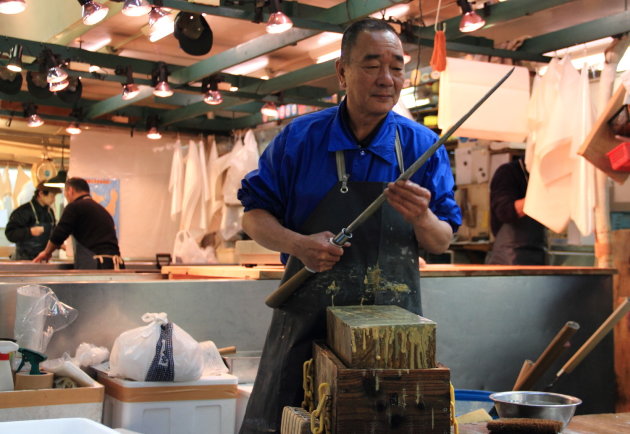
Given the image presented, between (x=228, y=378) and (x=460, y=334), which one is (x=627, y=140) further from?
(x=228, y=378)

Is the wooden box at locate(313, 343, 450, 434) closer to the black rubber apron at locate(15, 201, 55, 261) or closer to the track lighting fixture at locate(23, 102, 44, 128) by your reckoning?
the track lighting fixture at locate(23, 102, 44, 128)

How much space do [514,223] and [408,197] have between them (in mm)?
4229

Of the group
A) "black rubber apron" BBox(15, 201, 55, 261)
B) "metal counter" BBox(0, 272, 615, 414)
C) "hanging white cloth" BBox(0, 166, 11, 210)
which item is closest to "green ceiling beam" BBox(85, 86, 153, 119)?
"black rubber apron" BBox(15, 201, 55, 261)

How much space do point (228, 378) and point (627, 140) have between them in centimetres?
264

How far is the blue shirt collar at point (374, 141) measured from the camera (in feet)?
7.12

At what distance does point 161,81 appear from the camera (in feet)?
21.7

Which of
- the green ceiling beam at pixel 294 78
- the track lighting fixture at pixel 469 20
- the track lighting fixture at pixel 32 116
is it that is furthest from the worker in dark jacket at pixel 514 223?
the track lighting fixture at pixel 32 116

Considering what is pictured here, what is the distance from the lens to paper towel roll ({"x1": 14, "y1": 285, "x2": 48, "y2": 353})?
3.09 m

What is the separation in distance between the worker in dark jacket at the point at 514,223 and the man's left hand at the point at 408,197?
4000mm

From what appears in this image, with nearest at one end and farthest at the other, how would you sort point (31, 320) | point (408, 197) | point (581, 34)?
point (408, 197) < point (31, 320) < point (581, 34)

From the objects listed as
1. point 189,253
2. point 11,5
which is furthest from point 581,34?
point 189,253

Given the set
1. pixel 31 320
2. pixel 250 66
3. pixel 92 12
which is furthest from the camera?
pixel 250 66

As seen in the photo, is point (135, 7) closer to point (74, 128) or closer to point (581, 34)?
point (581, 34)

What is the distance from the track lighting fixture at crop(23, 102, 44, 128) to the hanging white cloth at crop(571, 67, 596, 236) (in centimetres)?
580
